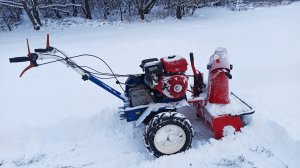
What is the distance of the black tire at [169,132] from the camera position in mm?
3977

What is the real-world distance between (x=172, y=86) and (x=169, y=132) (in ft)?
1.93

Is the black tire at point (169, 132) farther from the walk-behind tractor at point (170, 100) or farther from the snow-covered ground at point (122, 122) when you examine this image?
the snow-covered ground at point (122, 122)

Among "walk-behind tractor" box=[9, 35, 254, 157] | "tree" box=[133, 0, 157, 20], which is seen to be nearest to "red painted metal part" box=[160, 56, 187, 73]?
"walk-behind tractor" box=[9, 35, 254, 157]

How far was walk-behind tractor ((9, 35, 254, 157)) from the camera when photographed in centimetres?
402

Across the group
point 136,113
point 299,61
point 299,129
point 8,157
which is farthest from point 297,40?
point 8,157

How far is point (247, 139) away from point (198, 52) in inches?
158

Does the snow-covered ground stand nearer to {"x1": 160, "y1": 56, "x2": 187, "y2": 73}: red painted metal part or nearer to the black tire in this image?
the black tire

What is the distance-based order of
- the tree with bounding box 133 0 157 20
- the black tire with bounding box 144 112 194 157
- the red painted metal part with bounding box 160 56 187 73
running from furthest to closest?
the tree with bounding box 133 0 157 20 < the red painted metal part with bounding box 160 56 187 73 < the black tire with bounding box 144 112 194 157

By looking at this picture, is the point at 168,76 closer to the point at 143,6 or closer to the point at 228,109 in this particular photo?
the point at 228,109

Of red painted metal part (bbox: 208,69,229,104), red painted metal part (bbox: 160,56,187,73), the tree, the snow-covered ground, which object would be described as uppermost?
the tree

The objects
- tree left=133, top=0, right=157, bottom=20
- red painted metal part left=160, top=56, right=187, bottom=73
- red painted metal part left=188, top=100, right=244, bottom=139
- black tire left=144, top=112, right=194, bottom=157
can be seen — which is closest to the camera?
black tire left=144, top=112, right=194, bottom=157

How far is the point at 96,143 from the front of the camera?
15.4ft

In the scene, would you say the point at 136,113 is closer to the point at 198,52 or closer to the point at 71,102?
the point at 71,102

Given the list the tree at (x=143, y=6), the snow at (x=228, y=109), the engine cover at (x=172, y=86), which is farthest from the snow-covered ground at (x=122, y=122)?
the tree at (x=143, y=6)
